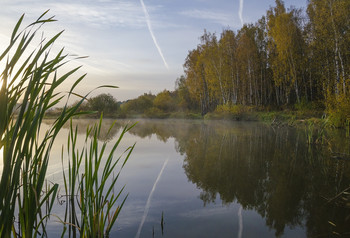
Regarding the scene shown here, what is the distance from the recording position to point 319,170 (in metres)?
4.06

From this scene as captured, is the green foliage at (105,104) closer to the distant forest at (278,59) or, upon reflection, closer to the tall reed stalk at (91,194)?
the distant forest at (278,59)

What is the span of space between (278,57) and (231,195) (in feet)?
63.0

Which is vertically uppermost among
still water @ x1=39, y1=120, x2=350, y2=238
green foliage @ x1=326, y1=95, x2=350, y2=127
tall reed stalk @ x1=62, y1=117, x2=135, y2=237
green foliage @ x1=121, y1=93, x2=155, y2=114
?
green foliage @ x1=121, y1=93, x2=155, y2=114

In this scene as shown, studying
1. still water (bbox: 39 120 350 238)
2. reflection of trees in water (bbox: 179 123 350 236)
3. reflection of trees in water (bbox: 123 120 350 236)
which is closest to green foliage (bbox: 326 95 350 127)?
reflection of trees in water (bbox: 123 120 350 236)

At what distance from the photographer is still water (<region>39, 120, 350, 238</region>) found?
2133mm

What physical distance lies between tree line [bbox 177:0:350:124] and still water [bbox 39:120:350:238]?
34.6ft

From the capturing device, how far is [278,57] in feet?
65.6

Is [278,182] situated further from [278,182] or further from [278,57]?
[278,57]

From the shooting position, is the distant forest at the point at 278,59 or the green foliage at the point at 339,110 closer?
the green foliage at the point at 339,110

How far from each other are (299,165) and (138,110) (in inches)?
1117

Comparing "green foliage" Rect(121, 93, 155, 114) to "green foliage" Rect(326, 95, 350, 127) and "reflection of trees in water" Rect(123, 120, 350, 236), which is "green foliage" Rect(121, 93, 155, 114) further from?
"reflection of trees in water" Rect(123, 120, 350, 236)

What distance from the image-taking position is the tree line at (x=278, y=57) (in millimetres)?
13070

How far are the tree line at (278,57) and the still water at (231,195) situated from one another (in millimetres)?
10556

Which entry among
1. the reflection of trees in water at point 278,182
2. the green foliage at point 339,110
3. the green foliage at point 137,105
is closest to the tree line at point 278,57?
the green foliage at point 339,110
